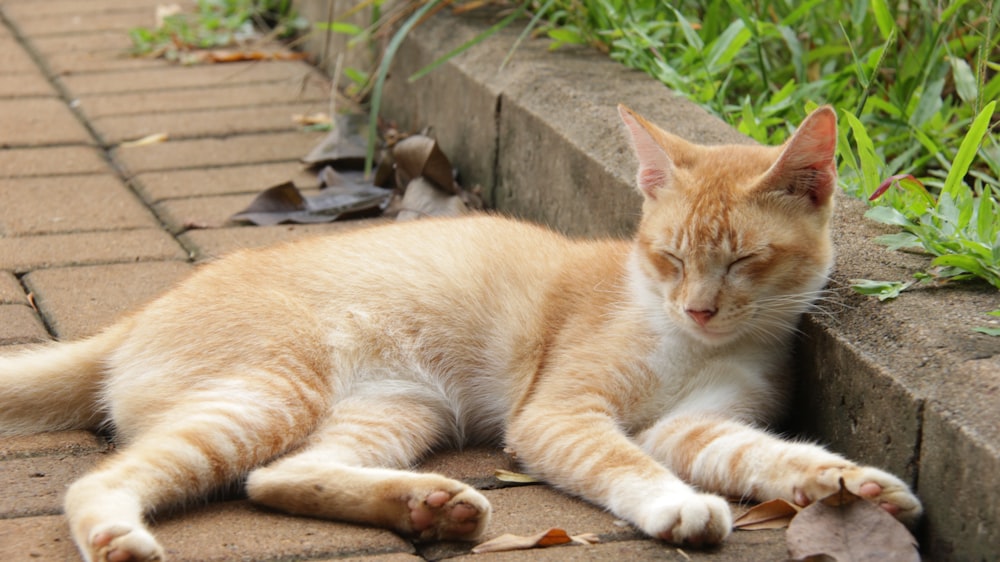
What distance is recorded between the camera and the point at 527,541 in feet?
7.97

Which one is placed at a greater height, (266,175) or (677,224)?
(677,224)

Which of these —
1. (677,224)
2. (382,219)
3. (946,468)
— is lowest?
(382,219)

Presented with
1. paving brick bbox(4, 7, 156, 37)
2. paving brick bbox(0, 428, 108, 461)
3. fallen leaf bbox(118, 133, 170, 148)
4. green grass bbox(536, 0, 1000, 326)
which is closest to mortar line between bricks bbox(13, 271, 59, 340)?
paving brick bbox(0, 428, 108, 461)

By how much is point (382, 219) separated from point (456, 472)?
181 cm

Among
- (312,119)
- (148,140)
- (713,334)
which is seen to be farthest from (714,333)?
(148,140)

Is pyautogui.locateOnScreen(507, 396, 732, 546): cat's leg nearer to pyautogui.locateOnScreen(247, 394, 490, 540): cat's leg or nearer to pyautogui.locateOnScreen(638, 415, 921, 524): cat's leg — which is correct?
pyautogui.locateOnScreen(638, 415, 921, 524): cat's leg

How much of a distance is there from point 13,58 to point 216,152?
1966 mm

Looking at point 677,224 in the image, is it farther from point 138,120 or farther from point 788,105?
point 138,120

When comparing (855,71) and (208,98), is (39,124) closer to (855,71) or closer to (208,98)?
(208,98)

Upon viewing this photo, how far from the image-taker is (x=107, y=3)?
24.6 ft

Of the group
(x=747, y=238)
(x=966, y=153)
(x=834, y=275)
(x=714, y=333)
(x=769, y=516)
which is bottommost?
(x=769, y=516)

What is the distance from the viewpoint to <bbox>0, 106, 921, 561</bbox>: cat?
2562mm

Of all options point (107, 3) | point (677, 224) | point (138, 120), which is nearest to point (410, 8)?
point (138, 120)

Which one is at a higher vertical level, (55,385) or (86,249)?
(55,385)
